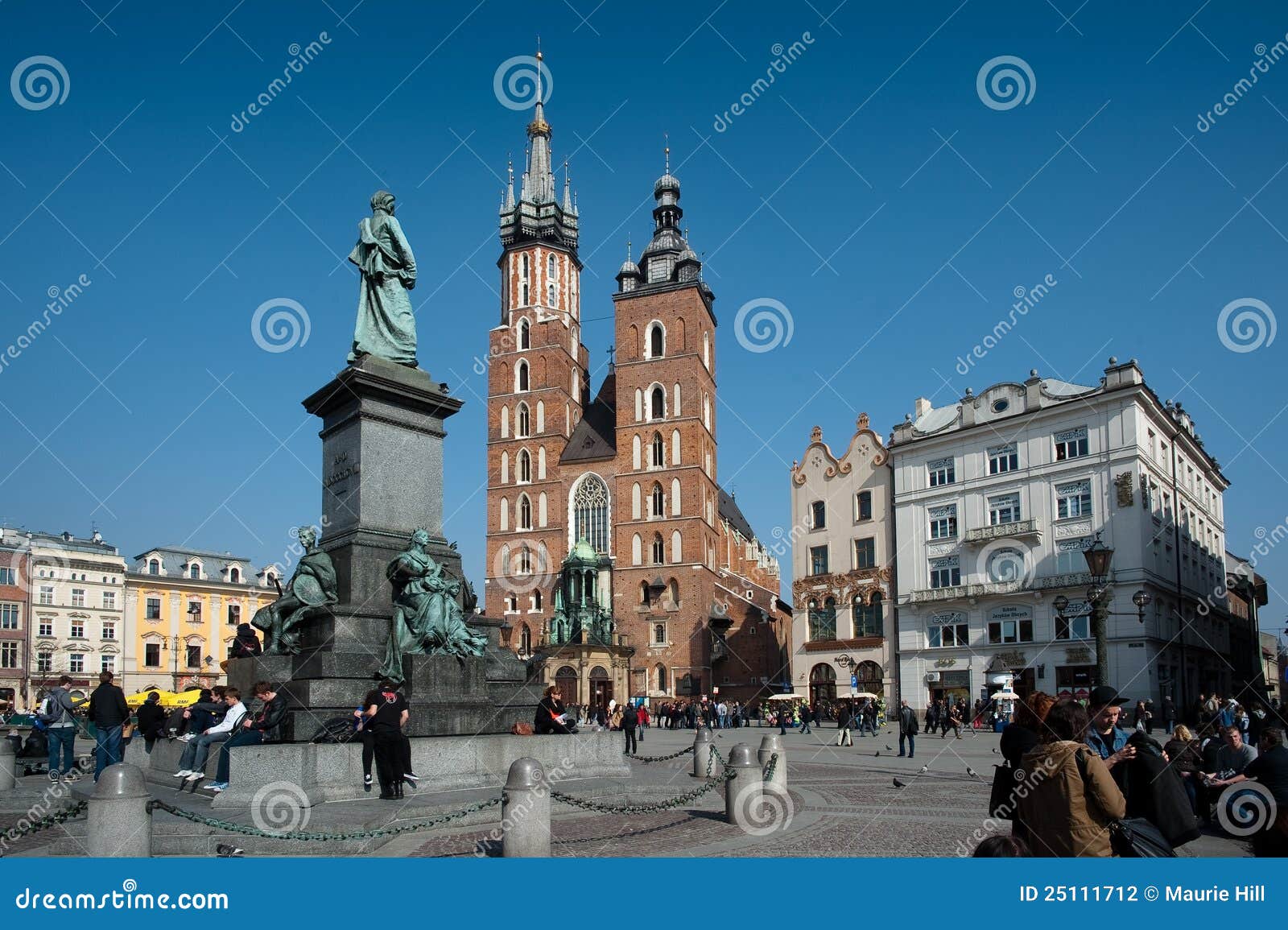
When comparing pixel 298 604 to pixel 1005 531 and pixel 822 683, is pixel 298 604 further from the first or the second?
pixel 822 683

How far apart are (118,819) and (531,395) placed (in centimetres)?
6041

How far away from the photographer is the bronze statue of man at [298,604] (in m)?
12.1

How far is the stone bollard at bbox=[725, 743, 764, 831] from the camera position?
1004cm

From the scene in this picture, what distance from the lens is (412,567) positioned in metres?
12.1

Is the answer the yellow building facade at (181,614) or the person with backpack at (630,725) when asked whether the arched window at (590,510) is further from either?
the person with backpack at (630,725)

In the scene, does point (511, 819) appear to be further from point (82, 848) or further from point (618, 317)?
point (618, 317)

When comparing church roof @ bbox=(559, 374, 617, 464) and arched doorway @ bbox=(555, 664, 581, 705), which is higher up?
church roof @ bbox=(559, 374, 617, 464)

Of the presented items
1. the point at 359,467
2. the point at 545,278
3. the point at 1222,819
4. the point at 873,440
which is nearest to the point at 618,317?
the point at 545,278

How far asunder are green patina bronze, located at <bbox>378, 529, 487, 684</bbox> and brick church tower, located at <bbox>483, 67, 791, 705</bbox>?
45.2 metres

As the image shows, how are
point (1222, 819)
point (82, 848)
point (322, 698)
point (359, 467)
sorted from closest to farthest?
Answer: point (82, 848) < point (1222, 819) < point (322, 698) < point (359, 467)

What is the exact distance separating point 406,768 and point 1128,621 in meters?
34.0

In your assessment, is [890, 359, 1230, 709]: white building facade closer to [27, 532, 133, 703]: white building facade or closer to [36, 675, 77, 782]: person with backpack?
[36, 675, 77, 782]: person with backpack

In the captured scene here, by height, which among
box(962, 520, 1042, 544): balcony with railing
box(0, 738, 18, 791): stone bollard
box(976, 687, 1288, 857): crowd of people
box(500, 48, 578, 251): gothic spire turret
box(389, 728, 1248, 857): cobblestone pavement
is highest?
box(500, 48, 578, 251): gothic spire turret

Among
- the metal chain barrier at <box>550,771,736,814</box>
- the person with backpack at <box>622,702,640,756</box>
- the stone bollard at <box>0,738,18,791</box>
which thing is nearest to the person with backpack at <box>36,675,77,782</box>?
the stone bollard at <box>0,738,18,791</box>
